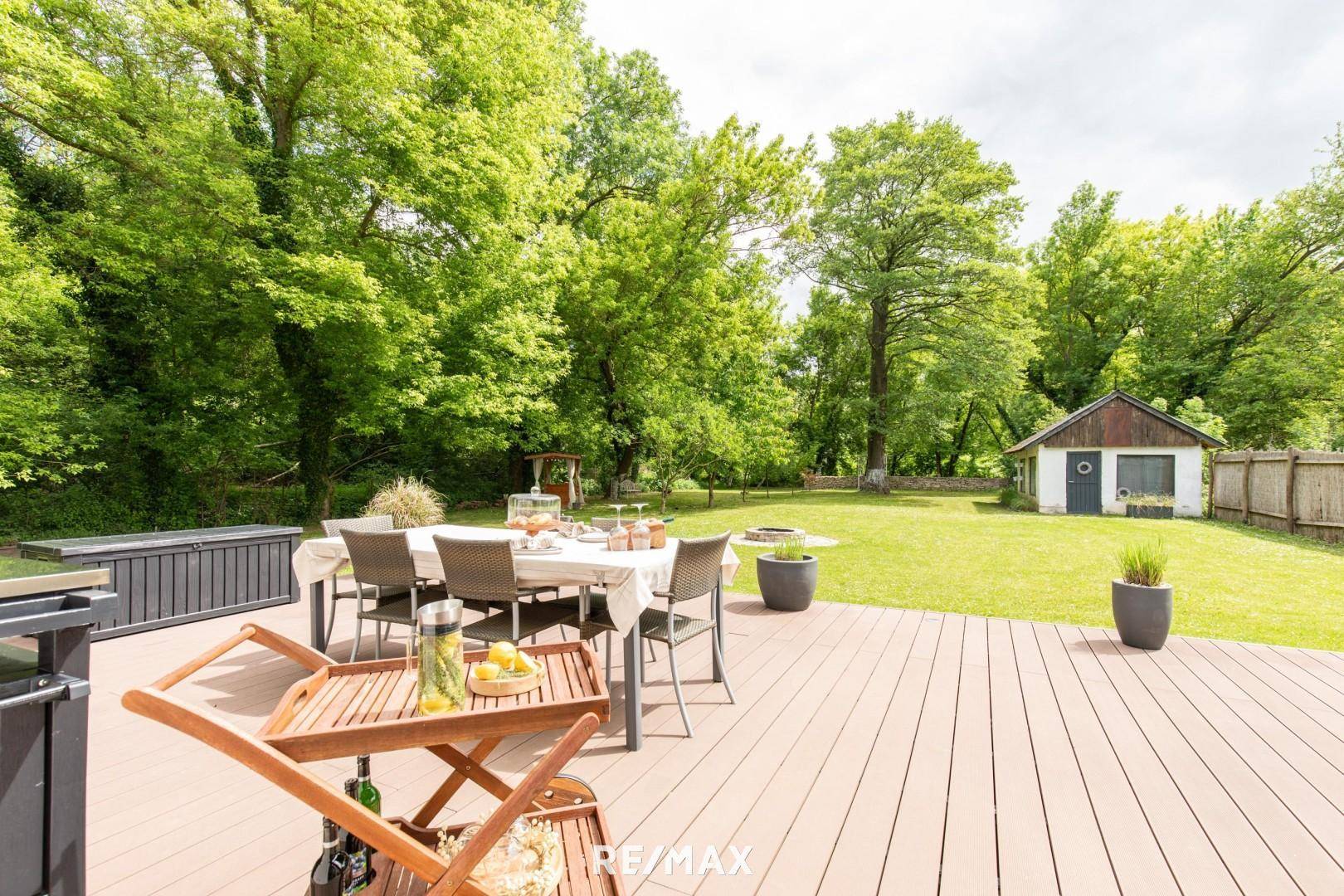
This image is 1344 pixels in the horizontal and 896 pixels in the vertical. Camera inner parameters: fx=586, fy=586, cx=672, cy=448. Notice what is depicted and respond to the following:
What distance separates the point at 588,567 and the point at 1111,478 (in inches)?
700

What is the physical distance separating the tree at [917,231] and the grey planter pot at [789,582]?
672 inches

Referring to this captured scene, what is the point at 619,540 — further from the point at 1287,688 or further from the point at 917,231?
the point at 917,231

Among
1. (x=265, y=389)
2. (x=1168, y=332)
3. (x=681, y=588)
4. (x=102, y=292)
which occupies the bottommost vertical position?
(x=681, y=588)

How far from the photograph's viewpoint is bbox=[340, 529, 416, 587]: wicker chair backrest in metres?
3.48

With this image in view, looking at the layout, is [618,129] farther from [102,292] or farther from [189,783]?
[189,783]

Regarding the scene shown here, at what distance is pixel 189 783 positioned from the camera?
245 cm

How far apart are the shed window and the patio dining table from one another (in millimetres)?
16608

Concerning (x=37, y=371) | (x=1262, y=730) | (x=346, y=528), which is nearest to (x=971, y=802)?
(x=1262, y=730)

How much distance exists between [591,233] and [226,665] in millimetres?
16047

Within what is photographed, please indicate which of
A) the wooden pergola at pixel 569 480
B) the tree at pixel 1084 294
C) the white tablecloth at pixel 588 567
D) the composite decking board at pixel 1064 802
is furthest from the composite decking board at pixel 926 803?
the tree at pixel 1084 294

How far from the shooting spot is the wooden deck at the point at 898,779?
6.33 feet

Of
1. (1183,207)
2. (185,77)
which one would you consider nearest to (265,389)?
(185,77)

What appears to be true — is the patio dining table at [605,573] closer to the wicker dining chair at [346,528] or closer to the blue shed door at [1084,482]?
the wicker dining chair at [346,528]

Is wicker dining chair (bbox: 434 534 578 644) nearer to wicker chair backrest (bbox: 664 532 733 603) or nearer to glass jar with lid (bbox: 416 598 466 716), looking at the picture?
wicker chair backrest (bbox: 664 532 733 603)
